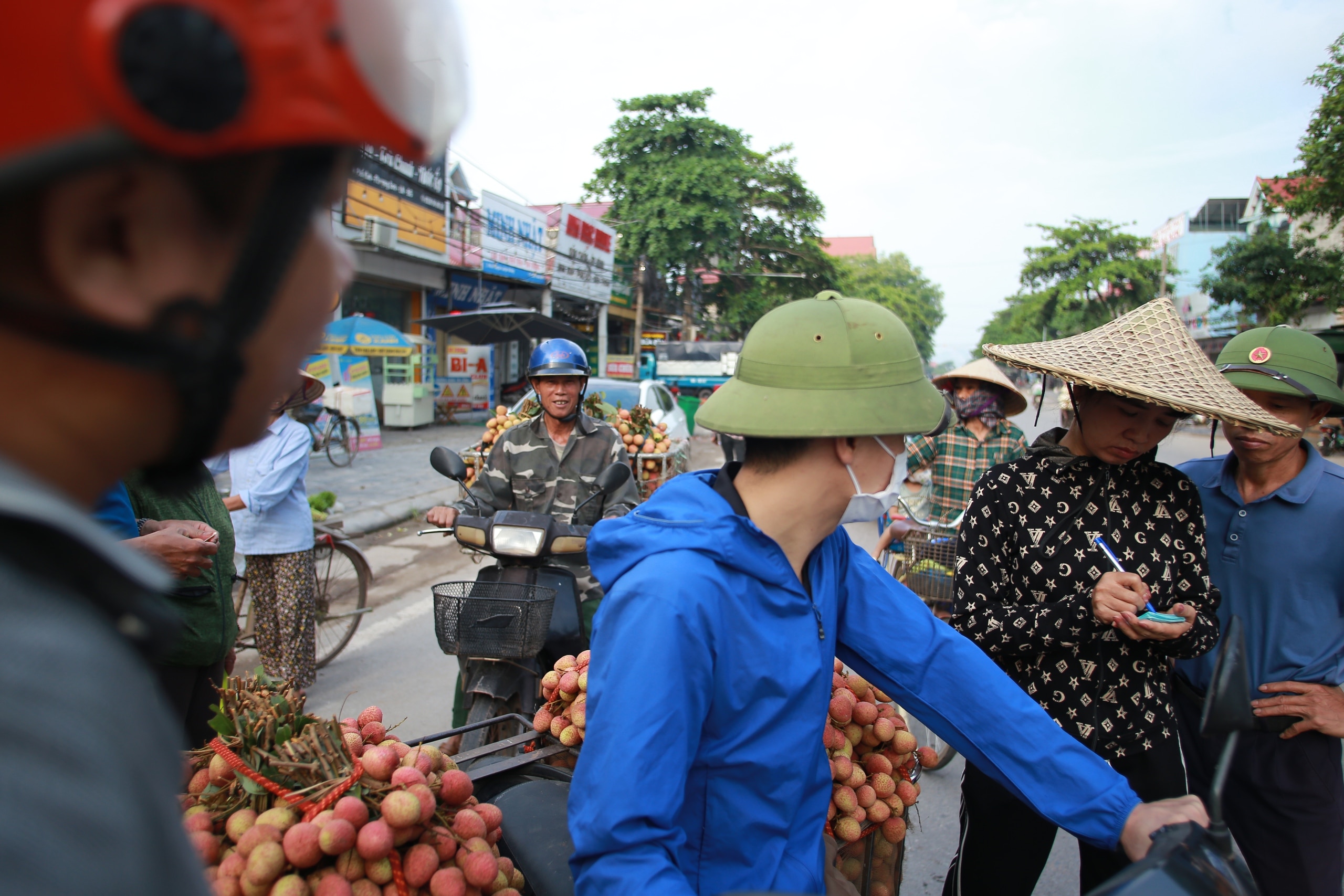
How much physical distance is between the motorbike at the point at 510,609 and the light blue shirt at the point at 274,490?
1.05m

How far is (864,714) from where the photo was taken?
2.13 meters

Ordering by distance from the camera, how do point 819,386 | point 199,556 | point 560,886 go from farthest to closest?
point 199,556
point 560,886
point 819,386

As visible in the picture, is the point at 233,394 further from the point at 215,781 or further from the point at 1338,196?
the point at 1338,196

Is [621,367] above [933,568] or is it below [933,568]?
above

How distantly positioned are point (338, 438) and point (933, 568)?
11.3m

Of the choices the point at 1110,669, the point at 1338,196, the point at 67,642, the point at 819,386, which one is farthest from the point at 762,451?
the point at 1338,196

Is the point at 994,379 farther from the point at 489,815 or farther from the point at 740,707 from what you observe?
the point at 489,815

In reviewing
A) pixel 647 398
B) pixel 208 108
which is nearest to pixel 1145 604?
pixel 208 108

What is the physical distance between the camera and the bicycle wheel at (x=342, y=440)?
12305mm

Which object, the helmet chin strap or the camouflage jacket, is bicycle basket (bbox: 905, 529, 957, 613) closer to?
the camouflage jacket

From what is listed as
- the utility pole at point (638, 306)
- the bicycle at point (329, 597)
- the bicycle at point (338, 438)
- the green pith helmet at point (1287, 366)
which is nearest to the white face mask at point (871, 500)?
the green pith helmet at point (1287, 366)

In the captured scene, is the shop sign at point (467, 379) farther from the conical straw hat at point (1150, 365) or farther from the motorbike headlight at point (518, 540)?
the conical straw hat at point (1150, 365)

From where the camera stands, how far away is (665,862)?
1.19 metres

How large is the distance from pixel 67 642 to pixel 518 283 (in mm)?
23769
